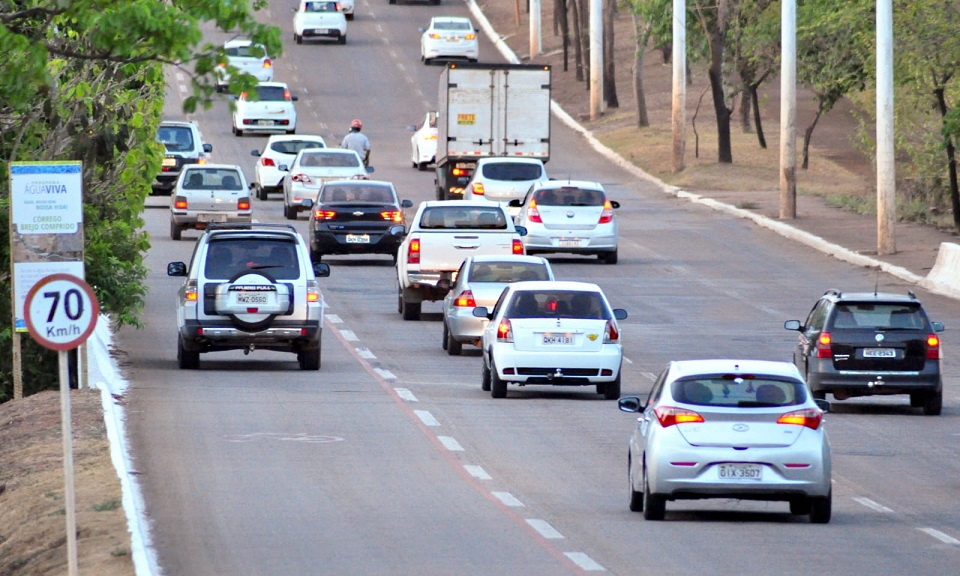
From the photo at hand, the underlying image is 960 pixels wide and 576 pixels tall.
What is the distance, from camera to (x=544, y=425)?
2188 centimetres

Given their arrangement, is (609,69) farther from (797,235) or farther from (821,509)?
(821,509)

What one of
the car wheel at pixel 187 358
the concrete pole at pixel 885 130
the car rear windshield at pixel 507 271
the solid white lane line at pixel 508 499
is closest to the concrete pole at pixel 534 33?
the concrete pole at pixel 885 130

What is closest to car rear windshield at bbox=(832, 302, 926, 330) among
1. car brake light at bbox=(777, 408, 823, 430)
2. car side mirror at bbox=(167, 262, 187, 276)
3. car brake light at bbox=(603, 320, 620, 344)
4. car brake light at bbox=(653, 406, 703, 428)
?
car brake light at bbox=(603, 320, 620, 344)

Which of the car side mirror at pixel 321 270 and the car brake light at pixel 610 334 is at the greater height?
the car side mirror at pixel 321 270

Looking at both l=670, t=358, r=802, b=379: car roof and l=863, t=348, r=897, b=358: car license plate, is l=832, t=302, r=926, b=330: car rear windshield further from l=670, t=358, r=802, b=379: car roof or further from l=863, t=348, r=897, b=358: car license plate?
l=670, t=358, r=802, b=379: car roof

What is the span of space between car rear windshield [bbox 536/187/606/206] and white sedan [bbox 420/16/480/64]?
42.4 metres

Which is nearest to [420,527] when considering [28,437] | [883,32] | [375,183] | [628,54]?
[28,437]

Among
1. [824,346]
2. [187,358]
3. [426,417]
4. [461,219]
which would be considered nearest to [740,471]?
[426,417]

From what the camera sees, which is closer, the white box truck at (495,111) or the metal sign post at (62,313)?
the metal sign post at (62,313)

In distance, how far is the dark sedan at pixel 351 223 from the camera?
39.3m

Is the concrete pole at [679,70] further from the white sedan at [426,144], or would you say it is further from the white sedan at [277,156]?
the white sedan at [277,156]

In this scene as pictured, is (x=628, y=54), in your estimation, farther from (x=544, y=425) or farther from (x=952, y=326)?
(x=544, y=425)

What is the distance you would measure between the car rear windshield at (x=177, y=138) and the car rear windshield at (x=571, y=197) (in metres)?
15.1

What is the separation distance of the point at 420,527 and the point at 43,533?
291cm
